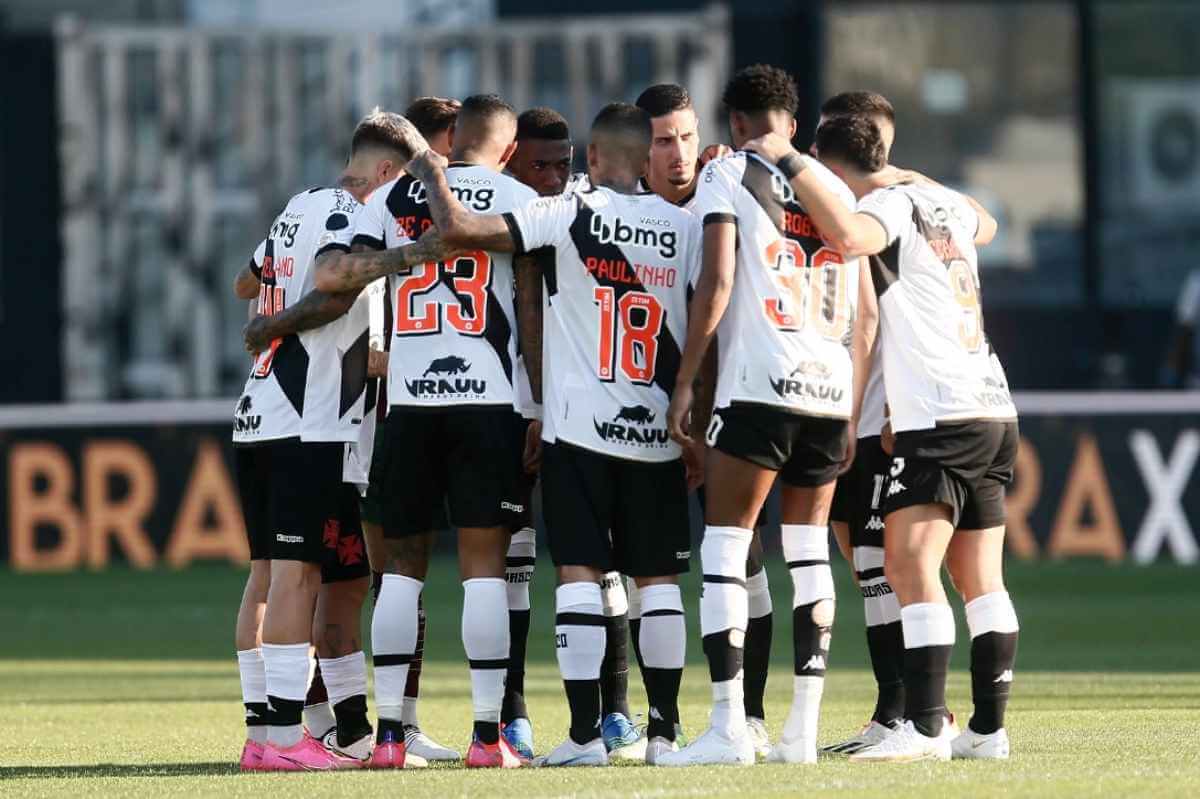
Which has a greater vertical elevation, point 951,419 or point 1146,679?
point 951,419

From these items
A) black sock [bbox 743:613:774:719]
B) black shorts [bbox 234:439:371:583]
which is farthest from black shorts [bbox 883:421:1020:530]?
black shorts [bbox 234:439:371:583]

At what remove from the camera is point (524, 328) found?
316 inches

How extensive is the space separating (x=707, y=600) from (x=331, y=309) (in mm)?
1725

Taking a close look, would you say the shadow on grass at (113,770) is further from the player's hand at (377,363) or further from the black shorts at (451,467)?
the player's hand at (377,363)

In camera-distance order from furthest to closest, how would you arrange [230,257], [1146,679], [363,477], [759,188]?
[230,257] → [1146,679] → [363,477] → [759,188]

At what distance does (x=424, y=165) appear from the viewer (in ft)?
26.3

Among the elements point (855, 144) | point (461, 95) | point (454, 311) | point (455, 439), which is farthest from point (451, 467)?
point (461, 95)

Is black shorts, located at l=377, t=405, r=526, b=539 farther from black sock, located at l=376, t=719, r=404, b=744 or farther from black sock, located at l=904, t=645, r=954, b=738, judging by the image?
black sock, located at l=904, t=645, r=954, b=738

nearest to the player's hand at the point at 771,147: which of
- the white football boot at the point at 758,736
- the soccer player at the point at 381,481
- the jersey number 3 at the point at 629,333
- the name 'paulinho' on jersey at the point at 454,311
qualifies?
the jersey number 3 at the point at 629,333

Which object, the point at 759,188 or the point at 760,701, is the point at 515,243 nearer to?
the point at 759,188

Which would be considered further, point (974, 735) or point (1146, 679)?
point (1146, 679)

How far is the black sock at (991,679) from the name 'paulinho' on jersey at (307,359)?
2.37 m

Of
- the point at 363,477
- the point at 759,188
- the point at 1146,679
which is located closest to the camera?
the point at 759,188

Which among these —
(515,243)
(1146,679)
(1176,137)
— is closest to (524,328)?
(515,243)
